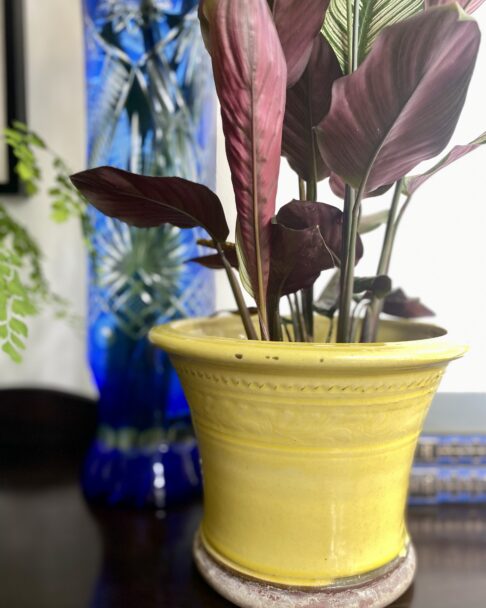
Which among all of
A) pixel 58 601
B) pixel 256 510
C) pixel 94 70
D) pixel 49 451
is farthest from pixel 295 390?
pixel 49 451

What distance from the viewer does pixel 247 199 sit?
A: 315 mm

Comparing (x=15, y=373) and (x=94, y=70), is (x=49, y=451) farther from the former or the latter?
(x=94, y=70)

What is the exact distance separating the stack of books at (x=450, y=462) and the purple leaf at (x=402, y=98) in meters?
0.34

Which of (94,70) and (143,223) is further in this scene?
(94,70)

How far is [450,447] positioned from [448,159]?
0.33 meters

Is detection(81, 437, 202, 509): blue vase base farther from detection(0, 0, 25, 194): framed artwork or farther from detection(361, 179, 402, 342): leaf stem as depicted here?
detection(0, 0, 25, 194): framed artwork

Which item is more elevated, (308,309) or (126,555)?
(308,309)

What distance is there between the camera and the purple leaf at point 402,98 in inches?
10.2

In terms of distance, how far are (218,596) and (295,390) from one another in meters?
0.20

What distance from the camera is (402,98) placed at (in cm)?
28

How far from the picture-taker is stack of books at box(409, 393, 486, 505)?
55cm

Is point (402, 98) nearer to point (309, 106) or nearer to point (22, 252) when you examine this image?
point (309, 106)

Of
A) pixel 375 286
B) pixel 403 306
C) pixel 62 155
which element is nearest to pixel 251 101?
pixel 375 286

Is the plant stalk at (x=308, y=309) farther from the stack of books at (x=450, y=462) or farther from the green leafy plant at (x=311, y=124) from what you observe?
the stack of books at (x=450, y=462)
